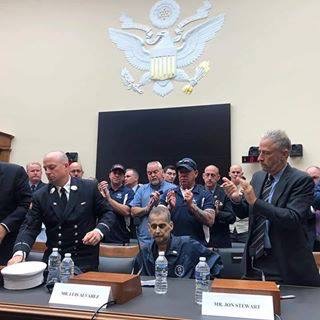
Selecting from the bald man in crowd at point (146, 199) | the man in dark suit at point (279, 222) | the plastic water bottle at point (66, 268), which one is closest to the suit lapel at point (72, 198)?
the plastic water bottle at point (66, 268)

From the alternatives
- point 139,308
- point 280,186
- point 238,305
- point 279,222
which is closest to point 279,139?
point 280,186

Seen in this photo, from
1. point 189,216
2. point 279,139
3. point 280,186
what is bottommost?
point 189,216

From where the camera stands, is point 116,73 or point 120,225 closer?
point 120,225

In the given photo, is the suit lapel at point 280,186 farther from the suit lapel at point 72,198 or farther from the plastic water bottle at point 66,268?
the suit lapel at point 72,198

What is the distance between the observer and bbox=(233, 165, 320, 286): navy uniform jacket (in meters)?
1.87

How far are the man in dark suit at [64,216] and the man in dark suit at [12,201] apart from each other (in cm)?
9

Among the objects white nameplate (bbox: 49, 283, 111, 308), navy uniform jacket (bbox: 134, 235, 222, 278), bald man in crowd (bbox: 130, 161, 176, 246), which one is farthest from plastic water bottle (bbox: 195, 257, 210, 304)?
bald man in crowd (bbox: 130, 161, 176, 246)

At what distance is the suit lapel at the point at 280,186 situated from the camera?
6.61 feet

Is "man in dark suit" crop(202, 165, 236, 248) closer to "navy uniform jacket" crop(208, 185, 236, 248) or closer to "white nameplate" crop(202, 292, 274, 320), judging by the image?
"navy uniform jacket" crop(208, 185, 236, 248)

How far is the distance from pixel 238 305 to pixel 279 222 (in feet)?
2.10

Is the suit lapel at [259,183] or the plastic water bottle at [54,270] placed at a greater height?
the suit lapel at [259,183]

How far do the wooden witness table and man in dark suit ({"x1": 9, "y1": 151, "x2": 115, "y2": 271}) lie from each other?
0.69m

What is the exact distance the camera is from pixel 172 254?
2.23m

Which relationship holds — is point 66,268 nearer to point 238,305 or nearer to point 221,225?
point 238,305
